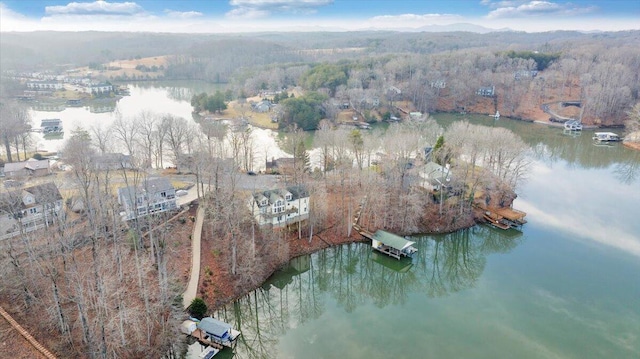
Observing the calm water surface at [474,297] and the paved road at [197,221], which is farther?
the paved road at [197,221]

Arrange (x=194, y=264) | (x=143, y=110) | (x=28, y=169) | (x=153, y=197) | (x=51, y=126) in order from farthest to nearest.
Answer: (x=143, y=110)
(x=51, y=126)
(x=28, y=169)
(x=153, y=197)
(x=194, y=264)

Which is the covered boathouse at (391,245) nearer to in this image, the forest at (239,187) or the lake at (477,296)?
the lake at (477,296)

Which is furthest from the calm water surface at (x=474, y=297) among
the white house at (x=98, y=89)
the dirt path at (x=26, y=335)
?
the white house at (x=98, y=89)

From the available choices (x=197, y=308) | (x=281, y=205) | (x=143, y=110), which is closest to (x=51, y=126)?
(x=143, y=110)

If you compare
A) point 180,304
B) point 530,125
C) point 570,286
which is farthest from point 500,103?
point 180,304

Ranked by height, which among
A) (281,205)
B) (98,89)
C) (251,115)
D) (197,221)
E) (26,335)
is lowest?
(26,335)

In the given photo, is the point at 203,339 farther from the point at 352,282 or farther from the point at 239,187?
the point at 239,187

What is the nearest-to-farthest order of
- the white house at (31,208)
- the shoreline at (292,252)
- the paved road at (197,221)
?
the paved road at (197,221), the shoreline at (292,252), the white house at (31,208)
